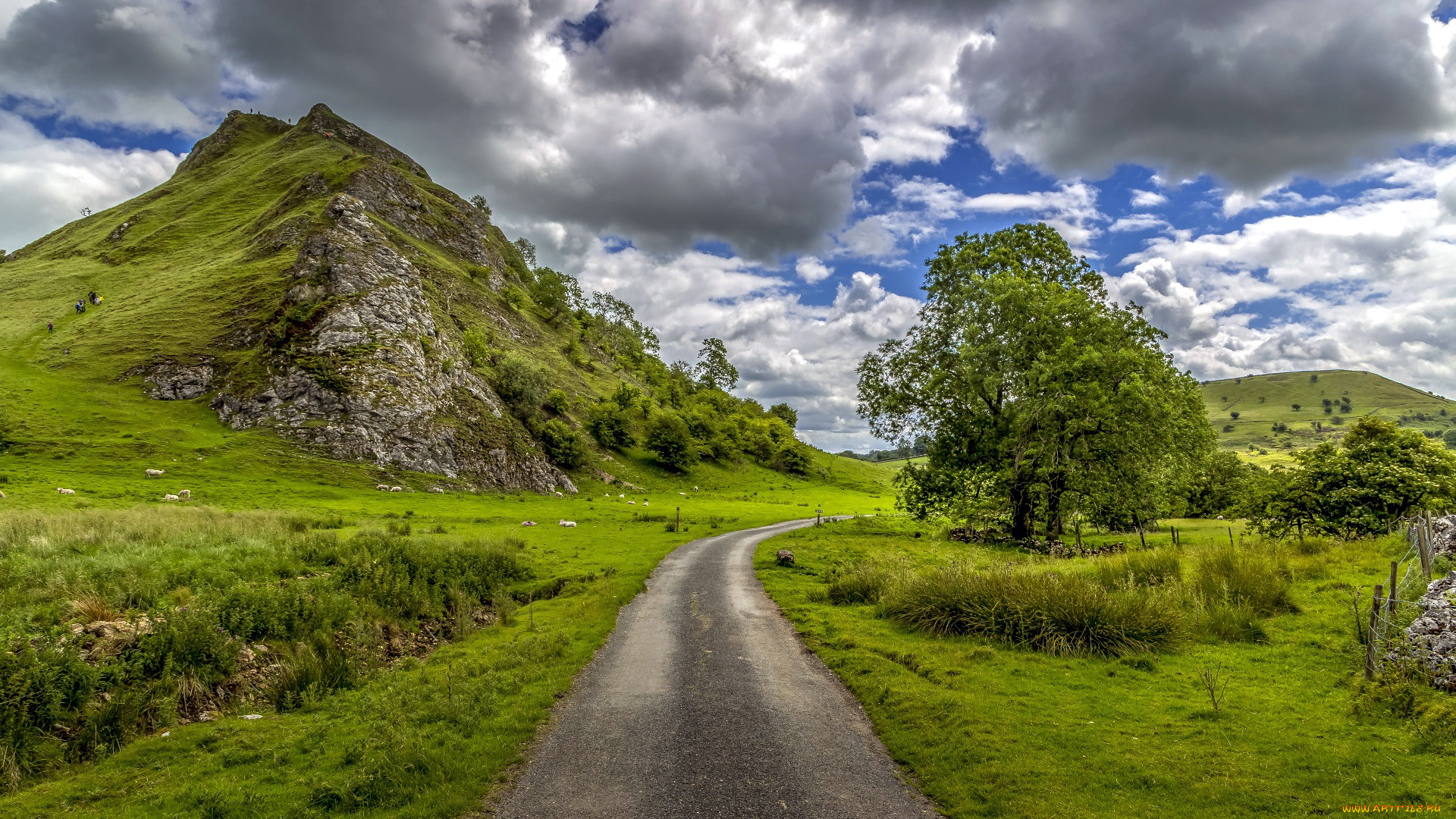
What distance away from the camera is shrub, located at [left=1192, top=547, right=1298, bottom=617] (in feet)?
52.9

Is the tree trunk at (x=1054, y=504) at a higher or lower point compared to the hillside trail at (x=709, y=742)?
higher

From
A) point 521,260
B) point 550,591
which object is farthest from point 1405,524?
point 521,260

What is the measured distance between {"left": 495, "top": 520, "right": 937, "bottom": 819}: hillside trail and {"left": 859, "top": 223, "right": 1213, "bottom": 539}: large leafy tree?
21441 mm

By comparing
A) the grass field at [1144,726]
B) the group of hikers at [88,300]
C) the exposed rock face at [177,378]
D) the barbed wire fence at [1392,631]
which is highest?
the group of hikers at [88,300]

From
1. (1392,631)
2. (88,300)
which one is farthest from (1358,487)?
(88,300)

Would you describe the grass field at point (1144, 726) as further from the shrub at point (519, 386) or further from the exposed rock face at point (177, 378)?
the exposed rock face at point (177, 378)

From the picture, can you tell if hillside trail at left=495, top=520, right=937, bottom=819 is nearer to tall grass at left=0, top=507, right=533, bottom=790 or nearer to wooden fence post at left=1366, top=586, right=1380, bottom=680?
tall grass at left=0, top=507, right=533, bottom=790

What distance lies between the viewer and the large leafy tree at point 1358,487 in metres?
25.8

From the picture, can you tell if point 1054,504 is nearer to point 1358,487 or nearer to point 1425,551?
point 1358,487

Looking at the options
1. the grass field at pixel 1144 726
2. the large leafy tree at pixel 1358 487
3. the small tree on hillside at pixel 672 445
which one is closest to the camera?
the grass field at pixel 1144 726

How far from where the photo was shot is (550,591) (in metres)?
24.5

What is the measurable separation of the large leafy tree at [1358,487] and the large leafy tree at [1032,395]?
457 centimetres

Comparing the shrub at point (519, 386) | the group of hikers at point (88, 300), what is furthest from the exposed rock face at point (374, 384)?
the group of hikers at point (88, 300)

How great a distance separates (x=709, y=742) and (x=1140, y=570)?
18.0 m
